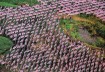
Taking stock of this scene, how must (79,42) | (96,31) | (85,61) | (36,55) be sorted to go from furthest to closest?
(96,31) < (79,42) < (85,61) < (36,55)

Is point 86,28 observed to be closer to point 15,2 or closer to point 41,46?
point 41,46

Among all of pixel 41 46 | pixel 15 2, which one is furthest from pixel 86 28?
pixel 15 2

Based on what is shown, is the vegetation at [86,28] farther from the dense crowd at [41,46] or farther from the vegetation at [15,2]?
the vegetation at [15,2]

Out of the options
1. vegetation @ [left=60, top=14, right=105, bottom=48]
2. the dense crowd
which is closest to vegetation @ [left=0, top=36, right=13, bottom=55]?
the dense crowd

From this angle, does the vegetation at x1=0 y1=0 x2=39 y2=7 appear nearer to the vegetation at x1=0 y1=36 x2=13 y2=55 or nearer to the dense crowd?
the dense crowd

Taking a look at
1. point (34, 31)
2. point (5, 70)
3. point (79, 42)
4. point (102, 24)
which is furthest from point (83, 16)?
point (5, 70)

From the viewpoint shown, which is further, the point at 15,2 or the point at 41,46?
the point at 15,2

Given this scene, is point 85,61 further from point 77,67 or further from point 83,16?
point 83,16
